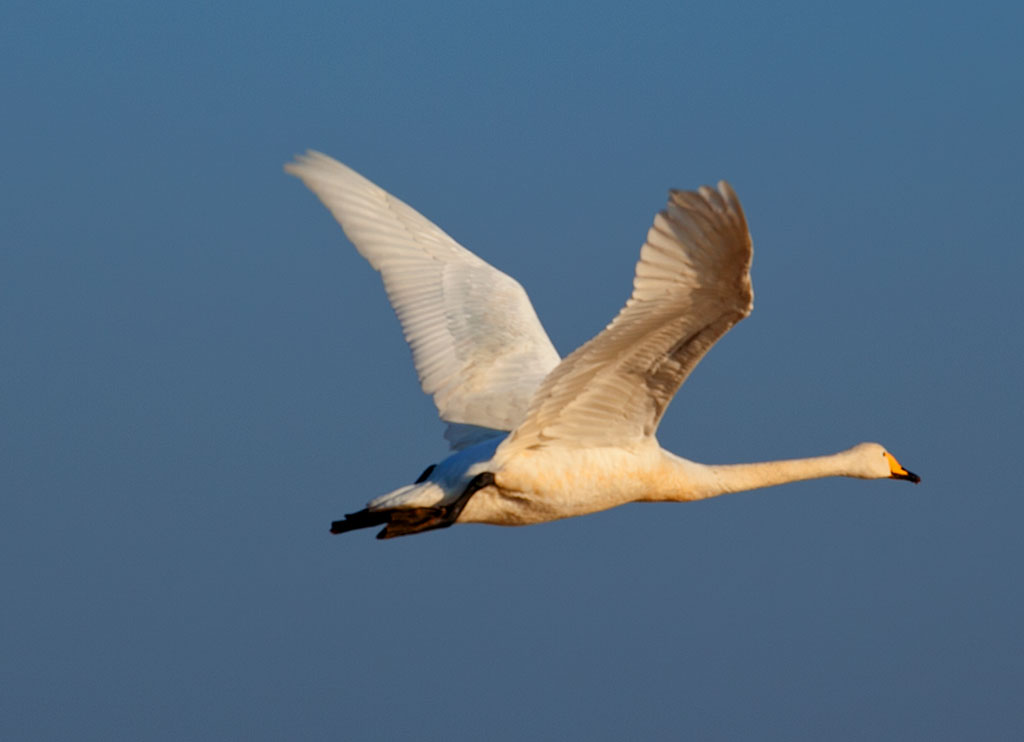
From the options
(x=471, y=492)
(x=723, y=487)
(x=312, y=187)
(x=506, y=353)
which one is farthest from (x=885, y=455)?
(x=312, y=187)

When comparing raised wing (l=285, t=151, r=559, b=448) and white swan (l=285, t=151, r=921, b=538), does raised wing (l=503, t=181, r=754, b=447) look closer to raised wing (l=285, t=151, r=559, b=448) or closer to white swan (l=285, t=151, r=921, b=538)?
white swan (l=285, t=151, r=921, b=538)

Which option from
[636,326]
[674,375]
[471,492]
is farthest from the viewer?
[471,492]

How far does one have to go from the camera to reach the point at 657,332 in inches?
451

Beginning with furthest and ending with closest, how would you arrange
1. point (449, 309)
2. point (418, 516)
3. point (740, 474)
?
1. point (449, 309)
2. point (740, 474)
3. point (418, 516)

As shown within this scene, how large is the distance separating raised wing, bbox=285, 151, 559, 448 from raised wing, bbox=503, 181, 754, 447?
1.48m

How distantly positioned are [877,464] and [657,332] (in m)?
5.60

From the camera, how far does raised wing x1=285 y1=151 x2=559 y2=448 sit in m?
14.9

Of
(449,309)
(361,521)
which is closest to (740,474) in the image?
(449,309)

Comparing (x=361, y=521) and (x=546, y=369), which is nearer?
(x=361, y=521)

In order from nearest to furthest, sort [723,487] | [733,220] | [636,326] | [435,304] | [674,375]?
1. [733,220]
2. [636,326]
3. [674,375]
4. [723,487]
5. [435,304]

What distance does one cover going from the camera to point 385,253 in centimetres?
1600

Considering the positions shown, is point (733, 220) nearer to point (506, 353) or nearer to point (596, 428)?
point (596, 428)

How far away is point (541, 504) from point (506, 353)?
7.36 ft

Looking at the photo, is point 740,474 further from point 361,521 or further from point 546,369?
point 361,521
